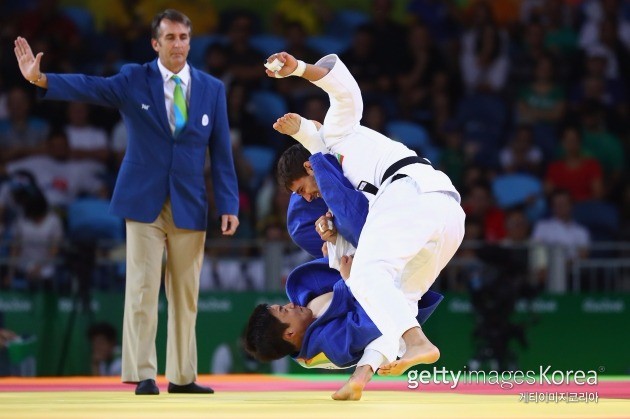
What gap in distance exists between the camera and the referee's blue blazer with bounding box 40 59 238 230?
6.19m

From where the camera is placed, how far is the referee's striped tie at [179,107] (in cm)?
→ 630

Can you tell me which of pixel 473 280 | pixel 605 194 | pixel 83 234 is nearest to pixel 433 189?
pixel 473 280

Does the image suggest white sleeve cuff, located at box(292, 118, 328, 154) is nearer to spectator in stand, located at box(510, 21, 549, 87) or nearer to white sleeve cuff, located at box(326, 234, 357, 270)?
white sleeve cuff, located at box(326, 234, 357, 270)

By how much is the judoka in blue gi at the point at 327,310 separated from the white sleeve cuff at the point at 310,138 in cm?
7

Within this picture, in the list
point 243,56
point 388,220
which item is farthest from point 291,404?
point 243,56

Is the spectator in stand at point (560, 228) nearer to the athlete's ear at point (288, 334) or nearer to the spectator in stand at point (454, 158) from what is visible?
the spectator in stand at point (454, 158)

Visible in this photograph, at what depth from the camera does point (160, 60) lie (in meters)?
6.34

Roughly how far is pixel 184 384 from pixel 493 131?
6.52 metres

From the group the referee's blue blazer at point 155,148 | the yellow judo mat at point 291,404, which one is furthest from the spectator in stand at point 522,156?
the referee's blue blazer at point 155,148

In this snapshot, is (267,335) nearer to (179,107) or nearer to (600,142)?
(179,107)

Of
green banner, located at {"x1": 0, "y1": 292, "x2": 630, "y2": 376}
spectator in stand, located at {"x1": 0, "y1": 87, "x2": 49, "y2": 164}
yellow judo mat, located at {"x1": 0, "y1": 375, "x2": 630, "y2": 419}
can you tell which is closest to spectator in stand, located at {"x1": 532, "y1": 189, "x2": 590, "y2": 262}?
green banner, located at {"x1": 0, "y1": 292, "x2": 630, "y2": 376}

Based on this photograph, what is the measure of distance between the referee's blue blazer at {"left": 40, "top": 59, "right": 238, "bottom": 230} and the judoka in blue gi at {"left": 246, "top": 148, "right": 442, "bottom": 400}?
700 millimetres

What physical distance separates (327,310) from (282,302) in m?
3.54

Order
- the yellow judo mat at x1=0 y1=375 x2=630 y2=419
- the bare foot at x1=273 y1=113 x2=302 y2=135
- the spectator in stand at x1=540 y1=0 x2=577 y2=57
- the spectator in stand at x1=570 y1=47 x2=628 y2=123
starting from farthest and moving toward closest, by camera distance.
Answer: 1. the spectator in stand at x1=540 y1=0 x2=577 y2=57
2. the spectator in stand at x1=570 y1=47 x2=628 y2=123
3. the bare foot at x1=273 y1=113 x2=302 y2=135
4. the yellow judo mat at x1=0 y1=375 x2=630 y2=419
